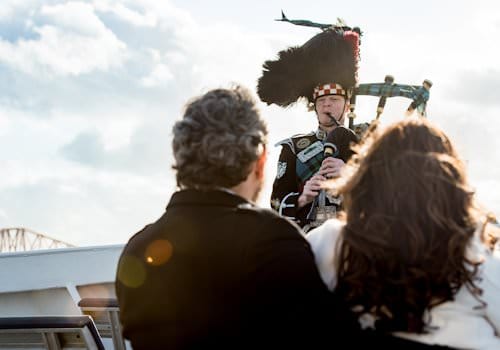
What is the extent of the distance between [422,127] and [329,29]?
102 inches

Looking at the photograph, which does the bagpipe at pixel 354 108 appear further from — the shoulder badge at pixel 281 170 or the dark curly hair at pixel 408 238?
the dark curly hair at pixel 408 238

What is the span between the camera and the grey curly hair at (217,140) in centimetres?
202

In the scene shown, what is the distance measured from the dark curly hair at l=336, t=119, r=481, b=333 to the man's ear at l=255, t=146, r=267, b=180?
300mm

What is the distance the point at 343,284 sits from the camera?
1882mm

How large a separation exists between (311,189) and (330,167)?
131 mm

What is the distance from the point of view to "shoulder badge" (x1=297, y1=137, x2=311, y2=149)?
416 cm

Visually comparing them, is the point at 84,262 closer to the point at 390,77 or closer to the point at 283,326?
the point at 390,77

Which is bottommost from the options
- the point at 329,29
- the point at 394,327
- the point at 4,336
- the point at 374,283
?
the point at 4,336

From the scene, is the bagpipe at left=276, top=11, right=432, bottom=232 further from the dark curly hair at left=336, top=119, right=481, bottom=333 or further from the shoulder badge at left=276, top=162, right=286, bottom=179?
the dark curly hair at left=336, top=119, right=481, bottom=333

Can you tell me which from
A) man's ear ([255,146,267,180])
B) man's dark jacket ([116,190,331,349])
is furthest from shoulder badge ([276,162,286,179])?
man's dark jacket ([116,190,331,349])

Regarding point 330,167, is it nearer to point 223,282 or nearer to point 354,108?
point 354,108

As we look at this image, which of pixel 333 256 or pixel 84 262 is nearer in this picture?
pixel 333 256

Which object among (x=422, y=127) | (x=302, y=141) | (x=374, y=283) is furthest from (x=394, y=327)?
(x=302, y=141)

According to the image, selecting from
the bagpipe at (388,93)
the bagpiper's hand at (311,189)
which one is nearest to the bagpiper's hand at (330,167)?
the bagpiper's hand at (311,189)
